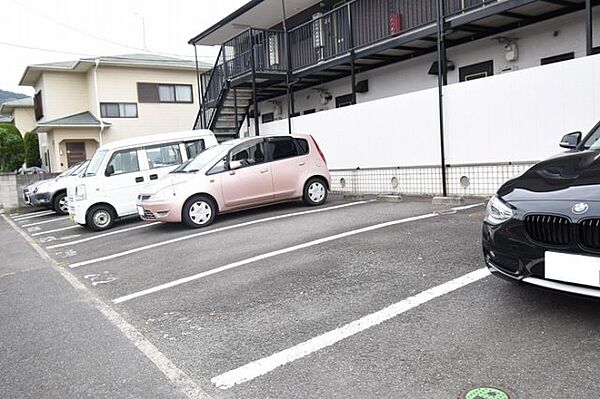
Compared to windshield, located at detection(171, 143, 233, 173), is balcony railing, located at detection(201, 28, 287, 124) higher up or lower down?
higher up

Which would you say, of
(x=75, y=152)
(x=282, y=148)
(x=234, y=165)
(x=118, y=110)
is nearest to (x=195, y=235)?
(x=234, y=165)

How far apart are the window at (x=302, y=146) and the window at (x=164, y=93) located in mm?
16304

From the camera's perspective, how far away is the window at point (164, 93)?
23.4m

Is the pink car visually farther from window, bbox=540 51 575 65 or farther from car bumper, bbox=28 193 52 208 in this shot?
car bumper, bbox=28 193 52 208

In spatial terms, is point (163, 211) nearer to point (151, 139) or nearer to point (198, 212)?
point (198, 212)

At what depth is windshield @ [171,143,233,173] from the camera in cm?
872

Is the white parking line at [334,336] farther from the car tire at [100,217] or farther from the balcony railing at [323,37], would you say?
the car tire at [100,217]

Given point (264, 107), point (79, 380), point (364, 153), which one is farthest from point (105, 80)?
point (79, 380)

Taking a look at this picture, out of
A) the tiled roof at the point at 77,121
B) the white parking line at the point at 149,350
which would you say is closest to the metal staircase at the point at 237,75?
the tiled roof at the point at 77,121

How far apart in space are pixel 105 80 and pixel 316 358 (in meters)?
22.3

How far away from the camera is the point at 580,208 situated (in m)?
2.85

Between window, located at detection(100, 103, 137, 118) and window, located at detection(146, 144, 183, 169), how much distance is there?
1410cm

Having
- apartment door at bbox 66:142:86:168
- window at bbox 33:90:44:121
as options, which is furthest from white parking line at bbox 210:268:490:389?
window at bbox 33:90:44:121

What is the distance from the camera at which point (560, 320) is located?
3.17 m
